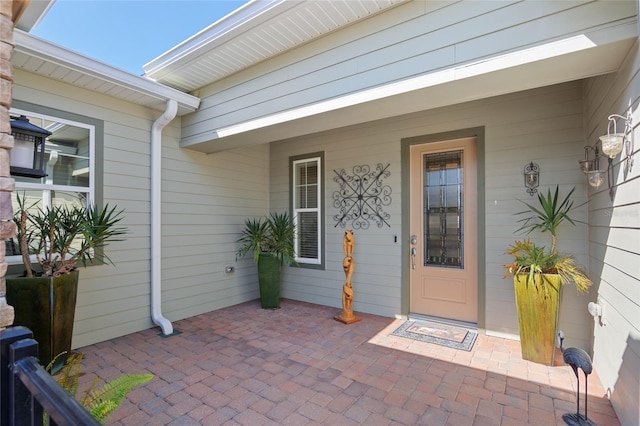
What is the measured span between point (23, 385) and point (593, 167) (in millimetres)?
3873

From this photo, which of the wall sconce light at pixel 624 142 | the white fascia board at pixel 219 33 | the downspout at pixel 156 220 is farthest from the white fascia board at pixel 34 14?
the wall sconce light at pixel 624 142

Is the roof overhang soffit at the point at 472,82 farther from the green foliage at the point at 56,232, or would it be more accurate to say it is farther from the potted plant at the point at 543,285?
the green foliage at the point at 56,232

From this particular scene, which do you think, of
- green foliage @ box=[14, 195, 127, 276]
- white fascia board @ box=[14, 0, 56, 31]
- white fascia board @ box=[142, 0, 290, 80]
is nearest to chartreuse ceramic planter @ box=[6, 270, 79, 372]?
green foliage @ box=[14, 195, 127, 276]

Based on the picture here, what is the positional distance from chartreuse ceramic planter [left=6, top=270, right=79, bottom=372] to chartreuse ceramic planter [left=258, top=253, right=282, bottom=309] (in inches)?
93.2

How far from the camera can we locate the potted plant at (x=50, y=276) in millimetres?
2623

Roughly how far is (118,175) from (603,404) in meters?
4.93

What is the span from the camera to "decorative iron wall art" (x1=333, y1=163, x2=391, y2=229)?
4.36 m

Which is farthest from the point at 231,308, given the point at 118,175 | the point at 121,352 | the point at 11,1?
the point at 11,1

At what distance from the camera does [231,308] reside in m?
4.74

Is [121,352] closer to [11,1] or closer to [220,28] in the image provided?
[11,1]

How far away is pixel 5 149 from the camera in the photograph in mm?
1195

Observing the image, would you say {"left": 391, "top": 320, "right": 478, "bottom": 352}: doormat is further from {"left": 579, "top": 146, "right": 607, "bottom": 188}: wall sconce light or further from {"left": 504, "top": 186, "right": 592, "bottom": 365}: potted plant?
{"left": 579, "top": 146, "right": 607, "bottom": 188}: wall sconce light

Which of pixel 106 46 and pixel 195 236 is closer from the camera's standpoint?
pixel 195 236

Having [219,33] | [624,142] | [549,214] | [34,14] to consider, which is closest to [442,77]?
[624,142]
